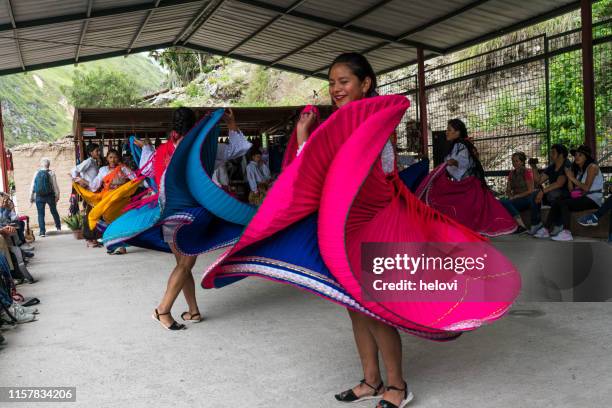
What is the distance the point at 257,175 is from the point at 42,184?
13.4ft

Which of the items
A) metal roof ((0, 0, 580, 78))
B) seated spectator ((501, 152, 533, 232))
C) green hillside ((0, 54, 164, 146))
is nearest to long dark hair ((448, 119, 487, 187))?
seated spectator ((501, 152, 533, 232))

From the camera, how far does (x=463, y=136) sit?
5820mm

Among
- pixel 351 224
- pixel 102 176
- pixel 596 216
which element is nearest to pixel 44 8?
pixel 102 176

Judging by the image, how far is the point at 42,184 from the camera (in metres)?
11.3

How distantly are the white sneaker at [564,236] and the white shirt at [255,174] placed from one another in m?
5.17

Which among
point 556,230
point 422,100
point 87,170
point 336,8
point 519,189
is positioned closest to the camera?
point 556,230

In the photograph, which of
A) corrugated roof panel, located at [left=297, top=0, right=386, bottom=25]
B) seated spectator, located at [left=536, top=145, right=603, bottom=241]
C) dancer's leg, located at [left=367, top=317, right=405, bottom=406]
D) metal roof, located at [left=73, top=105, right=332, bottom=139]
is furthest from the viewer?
metal roof, located at [left=73, top=105, right=332, bottom=139]

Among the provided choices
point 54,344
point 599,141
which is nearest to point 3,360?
point 54,344

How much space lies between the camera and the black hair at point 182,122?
386 cm

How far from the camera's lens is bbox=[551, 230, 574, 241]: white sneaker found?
7.00 meters

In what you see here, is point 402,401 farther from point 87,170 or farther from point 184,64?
point 184,64

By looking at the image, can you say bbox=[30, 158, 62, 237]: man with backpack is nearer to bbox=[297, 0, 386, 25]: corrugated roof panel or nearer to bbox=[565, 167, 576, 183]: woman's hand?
bbox=[297, 0, 386, 25]: corrugated roof panel

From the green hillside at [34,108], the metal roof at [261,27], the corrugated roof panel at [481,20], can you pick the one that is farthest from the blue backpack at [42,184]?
the green hillside at [34,108]

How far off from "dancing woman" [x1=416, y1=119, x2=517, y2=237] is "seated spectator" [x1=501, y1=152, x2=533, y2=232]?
210 centimetres
